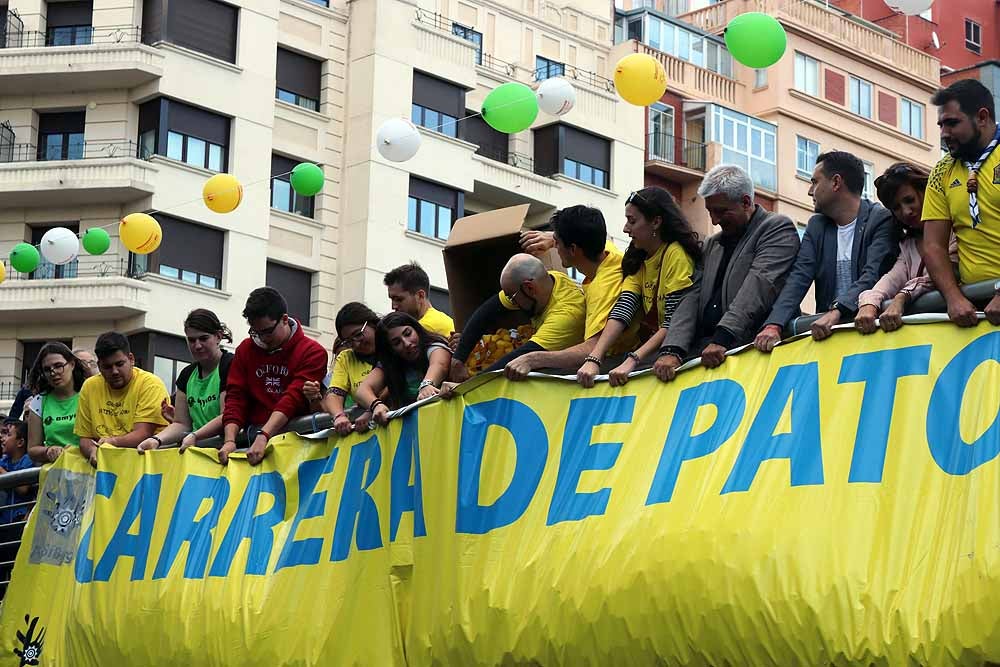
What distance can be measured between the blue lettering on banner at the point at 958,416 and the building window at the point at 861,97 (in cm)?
3735

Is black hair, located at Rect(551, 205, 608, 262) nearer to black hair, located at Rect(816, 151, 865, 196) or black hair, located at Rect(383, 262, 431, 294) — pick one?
black hair, located at Rect(816, 151, 865, 196)

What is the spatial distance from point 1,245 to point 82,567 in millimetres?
23222

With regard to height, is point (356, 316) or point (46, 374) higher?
point (356, 316)

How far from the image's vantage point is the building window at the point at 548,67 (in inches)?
1475

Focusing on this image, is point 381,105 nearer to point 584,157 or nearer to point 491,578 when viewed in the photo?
point 584,157

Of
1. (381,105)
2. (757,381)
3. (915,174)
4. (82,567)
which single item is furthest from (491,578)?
(381,105)

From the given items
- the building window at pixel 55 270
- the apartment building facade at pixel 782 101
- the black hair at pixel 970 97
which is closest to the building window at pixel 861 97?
the apartment building facade at pixel 782 101

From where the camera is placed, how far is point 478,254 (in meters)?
9.63

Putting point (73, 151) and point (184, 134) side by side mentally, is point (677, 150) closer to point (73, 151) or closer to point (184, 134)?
point (184, 134)

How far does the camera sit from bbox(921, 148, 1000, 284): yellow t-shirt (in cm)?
644

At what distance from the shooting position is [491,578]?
752 centimetres

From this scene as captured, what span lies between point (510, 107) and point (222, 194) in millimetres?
3976

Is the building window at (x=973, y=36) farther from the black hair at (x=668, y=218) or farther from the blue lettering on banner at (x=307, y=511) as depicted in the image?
the black hair at (x=668, y=218)

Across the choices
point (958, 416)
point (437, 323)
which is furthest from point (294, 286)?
point (958, 416)
